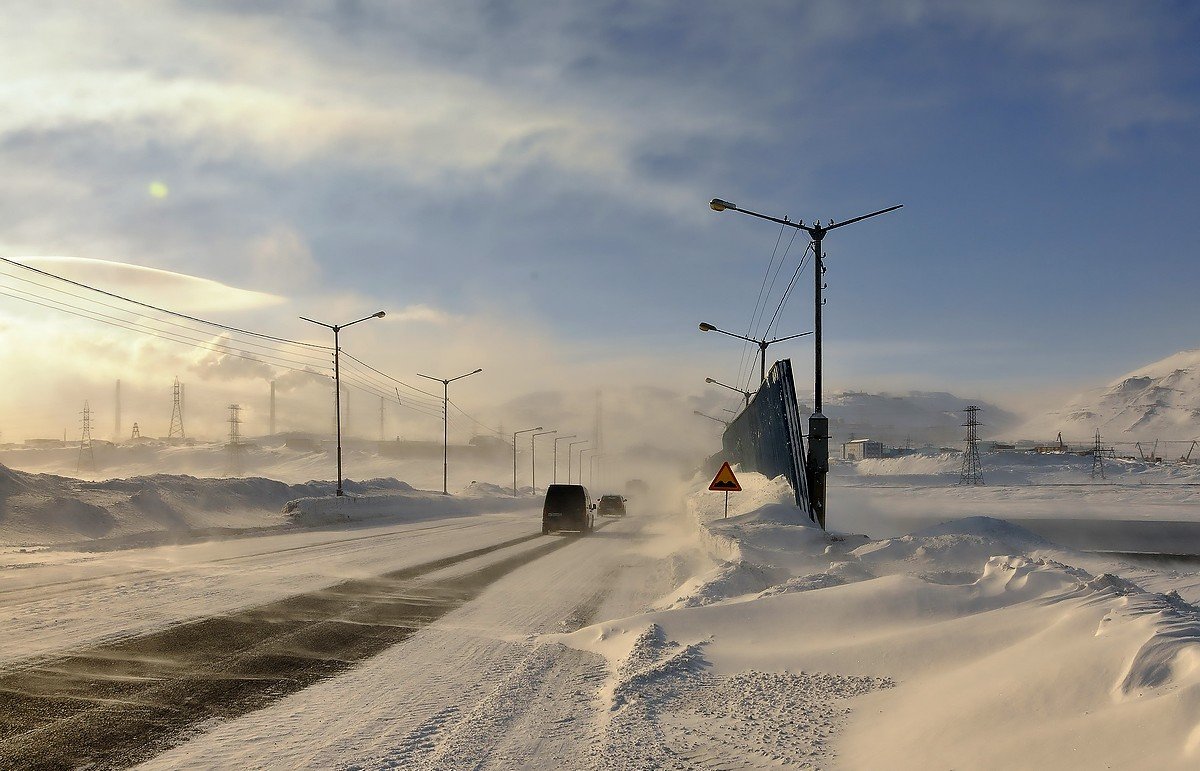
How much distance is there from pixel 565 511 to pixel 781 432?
11.3 metres

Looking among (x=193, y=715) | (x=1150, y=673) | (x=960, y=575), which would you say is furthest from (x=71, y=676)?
(x=960, y=575)

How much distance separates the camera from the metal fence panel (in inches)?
876

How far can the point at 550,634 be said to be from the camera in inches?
402

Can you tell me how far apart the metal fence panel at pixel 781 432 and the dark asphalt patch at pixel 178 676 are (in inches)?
483

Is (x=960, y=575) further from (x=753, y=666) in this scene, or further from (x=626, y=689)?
(x=626, y=689)

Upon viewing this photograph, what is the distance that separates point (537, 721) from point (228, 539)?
22.7 m

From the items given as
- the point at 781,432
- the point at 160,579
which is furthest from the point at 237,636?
the point at 781,432

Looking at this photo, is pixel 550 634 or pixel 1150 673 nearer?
pixel 1150 673

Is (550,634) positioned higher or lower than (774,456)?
lower

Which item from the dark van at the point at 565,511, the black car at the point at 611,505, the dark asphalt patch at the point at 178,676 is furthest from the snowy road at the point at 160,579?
the black car at the point at 611,505

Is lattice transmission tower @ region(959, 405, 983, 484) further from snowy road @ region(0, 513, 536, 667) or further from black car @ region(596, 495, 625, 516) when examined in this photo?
snowy road @ region(0, 513, 536, 667)

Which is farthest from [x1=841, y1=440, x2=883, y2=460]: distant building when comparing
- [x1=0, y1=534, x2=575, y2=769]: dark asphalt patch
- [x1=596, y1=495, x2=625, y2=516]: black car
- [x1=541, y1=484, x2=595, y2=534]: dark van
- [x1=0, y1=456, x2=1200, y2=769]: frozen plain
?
[x1=0, y1=534, x2=575, y2=769]: dark asphalt patch

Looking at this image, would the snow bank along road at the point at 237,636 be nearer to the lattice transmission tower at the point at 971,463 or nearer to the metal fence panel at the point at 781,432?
the metal fence panel at the point at 781,432

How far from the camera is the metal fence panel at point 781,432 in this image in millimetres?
22250
